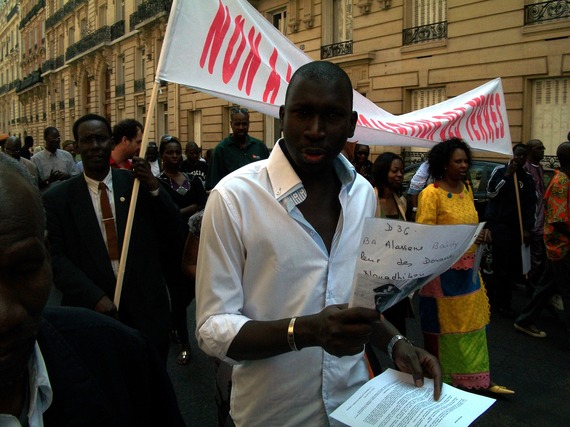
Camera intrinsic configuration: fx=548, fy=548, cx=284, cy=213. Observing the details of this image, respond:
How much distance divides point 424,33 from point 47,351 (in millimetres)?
14778

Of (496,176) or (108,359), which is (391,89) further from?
(108,359)

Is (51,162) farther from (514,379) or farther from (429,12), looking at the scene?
(429,12)

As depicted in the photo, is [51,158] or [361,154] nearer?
[51,158]

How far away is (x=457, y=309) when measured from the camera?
Answer: 4074mm

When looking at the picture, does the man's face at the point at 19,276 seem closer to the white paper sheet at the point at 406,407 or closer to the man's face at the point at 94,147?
the white paper sheet at the point at 406,407

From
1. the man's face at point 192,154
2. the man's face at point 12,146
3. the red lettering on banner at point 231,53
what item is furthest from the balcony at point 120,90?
the red lettering on banner at point 231,53

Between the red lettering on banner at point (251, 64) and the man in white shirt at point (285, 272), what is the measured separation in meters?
1.84

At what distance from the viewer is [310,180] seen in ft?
6.16

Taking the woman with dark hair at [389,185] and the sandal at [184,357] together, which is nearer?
the sandal at [184,357]

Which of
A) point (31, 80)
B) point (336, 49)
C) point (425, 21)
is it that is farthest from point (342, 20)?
point (31, 80)

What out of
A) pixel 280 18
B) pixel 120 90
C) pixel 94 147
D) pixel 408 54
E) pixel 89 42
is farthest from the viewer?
pixel 89 42

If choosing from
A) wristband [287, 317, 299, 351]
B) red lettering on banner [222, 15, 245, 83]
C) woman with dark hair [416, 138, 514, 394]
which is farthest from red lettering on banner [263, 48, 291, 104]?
wristband [287, 317, 299, 351]

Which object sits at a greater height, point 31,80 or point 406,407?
point 31,80

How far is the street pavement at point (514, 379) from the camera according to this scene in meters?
3.92
